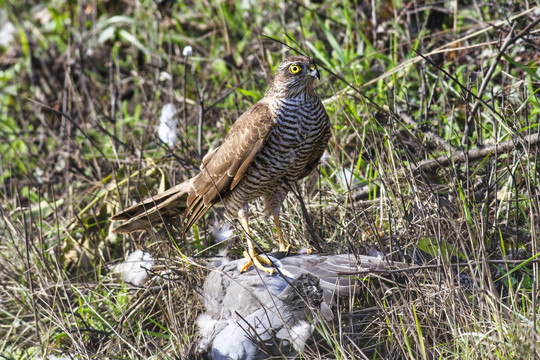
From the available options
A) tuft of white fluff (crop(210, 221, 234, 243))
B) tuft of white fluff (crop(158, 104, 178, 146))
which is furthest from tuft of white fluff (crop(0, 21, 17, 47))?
tuft of white fluff (crop(210, 221, 234, 243))

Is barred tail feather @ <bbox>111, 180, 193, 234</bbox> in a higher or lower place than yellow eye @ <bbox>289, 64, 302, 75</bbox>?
lower

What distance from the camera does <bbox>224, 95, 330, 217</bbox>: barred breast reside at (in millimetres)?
3475

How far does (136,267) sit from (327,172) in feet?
5.14

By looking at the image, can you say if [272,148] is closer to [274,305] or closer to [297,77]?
[297,77]

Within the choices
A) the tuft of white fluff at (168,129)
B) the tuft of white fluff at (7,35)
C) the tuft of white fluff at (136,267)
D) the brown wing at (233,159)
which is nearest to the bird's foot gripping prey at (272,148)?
the brown wing at (233,159)

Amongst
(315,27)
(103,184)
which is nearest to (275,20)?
(315,27)

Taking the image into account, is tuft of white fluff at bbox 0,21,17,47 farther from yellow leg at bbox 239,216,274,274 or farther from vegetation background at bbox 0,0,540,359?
yellow leg at bbox 239,216,274,274

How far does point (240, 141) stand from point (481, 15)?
98.7 inches

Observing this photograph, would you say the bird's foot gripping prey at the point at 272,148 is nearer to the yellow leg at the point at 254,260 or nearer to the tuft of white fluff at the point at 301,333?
the yellow leg at the point at 254,260

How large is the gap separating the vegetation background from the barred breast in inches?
8.0

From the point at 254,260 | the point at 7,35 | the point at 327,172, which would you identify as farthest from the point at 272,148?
the point at 7,35

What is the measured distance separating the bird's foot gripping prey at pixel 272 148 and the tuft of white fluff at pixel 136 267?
43 centimetres

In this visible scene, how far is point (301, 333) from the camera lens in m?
2.98

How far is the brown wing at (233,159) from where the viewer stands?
349 centimetres
